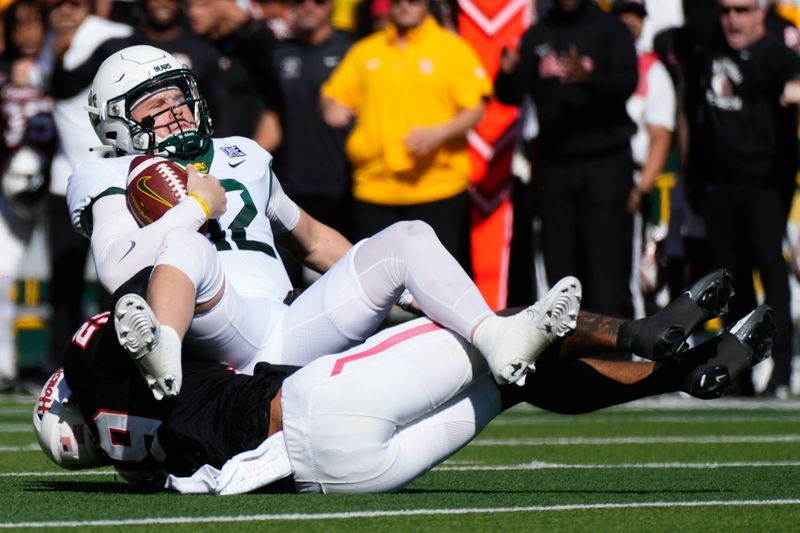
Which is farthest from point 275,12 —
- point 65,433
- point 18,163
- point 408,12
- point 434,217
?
point 65,433

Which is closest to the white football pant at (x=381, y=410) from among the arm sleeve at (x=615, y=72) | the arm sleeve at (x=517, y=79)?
the arm sleeve at (x=615, y=72)

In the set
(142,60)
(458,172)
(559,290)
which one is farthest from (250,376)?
(458,172)

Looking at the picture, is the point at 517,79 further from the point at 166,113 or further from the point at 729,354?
the point at 729,354

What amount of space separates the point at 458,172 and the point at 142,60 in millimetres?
4012

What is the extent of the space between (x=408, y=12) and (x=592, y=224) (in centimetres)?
155

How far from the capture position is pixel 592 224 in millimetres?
9164

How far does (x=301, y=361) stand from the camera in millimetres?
4918

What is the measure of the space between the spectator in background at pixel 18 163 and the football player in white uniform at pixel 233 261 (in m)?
4.21

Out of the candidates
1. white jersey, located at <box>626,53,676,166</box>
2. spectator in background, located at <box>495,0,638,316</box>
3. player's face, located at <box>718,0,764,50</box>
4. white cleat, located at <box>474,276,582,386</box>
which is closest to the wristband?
white cleat, located at <box>474,276,582,386</box>

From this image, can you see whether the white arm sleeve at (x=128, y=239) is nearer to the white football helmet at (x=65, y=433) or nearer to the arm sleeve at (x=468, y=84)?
the white football helmet at (x=65, y=433)

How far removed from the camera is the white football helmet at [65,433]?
4.91 meters

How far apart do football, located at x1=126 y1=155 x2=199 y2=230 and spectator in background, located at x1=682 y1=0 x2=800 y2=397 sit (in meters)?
4.97

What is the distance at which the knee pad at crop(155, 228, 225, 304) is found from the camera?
449 cm

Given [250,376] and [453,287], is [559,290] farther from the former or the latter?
[250,376]
